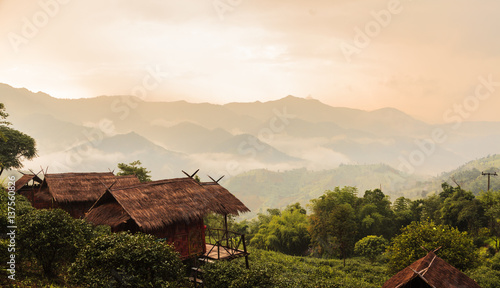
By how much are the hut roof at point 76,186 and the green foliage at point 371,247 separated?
82.7 feet

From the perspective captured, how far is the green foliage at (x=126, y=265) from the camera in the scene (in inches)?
384

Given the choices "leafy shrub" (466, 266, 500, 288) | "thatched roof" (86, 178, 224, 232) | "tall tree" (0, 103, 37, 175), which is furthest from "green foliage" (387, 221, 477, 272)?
"tall tree" (0, 103, 37, 175)

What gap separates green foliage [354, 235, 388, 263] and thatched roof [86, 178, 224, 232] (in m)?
23.4

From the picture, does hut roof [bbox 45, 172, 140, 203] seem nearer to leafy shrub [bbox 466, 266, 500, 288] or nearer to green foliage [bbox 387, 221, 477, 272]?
green foliage [bbox 387, 221, 477, 272]

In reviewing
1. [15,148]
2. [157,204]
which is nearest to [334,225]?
[157,204]

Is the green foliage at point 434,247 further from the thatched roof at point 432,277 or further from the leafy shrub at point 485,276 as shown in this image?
the thatched roof at point 432,277

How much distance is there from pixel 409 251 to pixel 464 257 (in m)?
3.48

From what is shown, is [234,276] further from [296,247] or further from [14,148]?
[14,148]

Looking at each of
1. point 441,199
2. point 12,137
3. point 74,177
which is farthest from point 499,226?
point 12,137

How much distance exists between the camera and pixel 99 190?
85.9 feet

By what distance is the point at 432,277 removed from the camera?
14.5m

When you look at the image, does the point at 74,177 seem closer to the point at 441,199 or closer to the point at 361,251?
the point at 361,251

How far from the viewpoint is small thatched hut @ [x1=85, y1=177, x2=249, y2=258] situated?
51.9 ft

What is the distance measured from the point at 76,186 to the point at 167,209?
13068 millimetres
